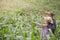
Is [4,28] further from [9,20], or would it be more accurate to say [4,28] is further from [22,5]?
[22,5]

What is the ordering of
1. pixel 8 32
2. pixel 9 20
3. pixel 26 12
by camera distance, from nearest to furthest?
pixel 8 32, pixel 9 20, pixel 26 12

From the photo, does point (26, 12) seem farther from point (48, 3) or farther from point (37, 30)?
point (37, 30)

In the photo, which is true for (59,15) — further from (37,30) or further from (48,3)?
(37,30)

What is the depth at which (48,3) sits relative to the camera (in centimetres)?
1396

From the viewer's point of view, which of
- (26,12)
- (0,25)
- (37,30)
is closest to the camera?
(0,25)

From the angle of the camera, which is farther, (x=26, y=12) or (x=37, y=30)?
(x=26, y=12)

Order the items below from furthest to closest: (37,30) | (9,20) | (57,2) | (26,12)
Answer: (57,2) < (26,12) < (9,20) < (37,30)

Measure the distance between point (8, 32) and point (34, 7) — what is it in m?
6.14

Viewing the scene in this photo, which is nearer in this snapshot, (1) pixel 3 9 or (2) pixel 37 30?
(2) pixel 37 30

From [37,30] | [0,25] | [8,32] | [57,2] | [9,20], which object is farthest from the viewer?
[57,2]

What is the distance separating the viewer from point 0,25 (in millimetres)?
8070

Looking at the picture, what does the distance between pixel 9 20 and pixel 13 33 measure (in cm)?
182

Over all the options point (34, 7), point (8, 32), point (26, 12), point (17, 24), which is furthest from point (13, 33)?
point (34, 7)

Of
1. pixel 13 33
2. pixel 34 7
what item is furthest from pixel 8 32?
pixel 34 7
